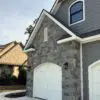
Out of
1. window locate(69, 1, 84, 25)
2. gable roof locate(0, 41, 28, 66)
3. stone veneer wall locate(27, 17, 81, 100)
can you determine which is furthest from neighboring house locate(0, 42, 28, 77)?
window locate(69, 1, 84, 25)

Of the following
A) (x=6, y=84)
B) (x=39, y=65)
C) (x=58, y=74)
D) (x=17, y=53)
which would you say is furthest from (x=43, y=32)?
(x=17, y=53)

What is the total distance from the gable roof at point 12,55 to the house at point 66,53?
11.5 m

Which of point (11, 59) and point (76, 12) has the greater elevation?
point (76, 12)

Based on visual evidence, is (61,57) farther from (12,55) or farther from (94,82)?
(12,55)

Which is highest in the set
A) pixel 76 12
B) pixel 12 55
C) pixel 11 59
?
pixel 76 12

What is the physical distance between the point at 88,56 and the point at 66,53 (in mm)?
1517

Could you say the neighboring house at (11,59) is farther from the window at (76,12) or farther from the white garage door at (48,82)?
the window at (76,12)

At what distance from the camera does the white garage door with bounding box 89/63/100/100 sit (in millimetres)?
12062

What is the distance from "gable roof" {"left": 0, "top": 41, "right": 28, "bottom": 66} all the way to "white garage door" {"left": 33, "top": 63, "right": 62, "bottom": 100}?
12254 mm

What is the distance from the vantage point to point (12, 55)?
97.4 ft

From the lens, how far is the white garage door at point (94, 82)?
1206cm

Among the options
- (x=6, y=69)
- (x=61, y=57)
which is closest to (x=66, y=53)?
(x=61, y=57)

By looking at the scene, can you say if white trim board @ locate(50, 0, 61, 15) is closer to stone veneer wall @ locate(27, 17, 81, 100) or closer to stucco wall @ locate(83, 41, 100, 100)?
stone veneer wall @ locate(27, 17, 81, 100)

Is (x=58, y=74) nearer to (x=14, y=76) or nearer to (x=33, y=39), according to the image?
(x=33, y=39)
